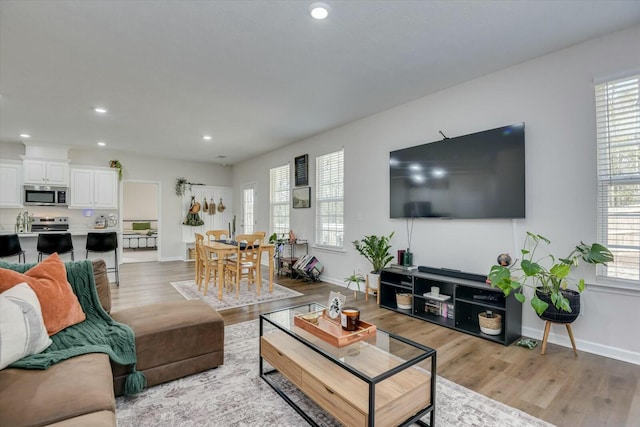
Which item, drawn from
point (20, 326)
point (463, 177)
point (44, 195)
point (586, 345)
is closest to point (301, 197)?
point (463, 177)

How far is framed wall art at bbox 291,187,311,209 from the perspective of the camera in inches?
232

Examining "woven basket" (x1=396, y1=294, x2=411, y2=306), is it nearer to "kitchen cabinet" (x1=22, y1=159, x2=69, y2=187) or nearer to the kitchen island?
the kitchen island

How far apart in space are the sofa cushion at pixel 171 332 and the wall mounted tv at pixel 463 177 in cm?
275

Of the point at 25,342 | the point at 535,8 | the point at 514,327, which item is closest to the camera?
the point at 25,342

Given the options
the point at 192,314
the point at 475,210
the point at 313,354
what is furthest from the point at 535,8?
the point at 192,314

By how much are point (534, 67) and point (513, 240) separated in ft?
5.66

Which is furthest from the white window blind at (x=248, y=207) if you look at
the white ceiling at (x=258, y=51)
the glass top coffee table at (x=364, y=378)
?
the glass top coffee table at (x=364, y=378)

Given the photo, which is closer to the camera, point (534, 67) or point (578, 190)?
point (578, 190)

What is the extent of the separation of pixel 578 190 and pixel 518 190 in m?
0.45

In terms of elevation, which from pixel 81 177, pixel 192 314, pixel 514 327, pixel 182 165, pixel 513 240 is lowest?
pixel 514 327

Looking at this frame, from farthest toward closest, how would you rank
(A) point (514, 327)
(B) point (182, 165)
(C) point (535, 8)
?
(B) point (182, 165) → (A) point (514, 327) → (C) point (535, 8)

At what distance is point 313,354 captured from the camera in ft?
6.46

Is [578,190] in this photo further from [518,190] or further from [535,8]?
[535,8]

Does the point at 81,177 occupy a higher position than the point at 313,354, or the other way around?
the point at 81,177
